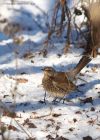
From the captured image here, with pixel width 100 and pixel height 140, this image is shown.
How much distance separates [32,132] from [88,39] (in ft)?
9.05

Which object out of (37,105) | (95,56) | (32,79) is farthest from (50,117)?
(95,56)

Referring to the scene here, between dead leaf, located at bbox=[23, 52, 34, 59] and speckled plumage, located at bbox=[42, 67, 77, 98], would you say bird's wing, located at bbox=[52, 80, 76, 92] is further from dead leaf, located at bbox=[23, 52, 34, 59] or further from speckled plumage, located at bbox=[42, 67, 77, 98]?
dead leaf, located at bbox=[23, 52, 34, 59]

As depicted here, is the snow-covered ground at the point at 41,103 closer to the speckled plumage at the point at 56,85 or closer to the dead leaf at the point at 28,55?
the dead leaf at the point at 28,55

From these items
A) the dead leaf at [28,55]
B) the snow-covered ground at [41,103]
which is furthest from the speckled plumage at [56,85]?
the dead leaf at [28,55]

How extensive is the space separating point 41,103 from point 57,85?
0.93 feet

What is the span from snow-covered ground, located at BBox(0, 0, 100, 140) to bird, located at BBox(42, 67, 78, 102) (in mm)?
135

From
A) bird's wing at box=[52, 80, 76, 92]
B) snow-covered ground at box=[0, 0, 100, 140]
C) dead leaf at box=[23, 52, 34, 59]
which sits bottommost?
dead leaf at box=[23, 52, 34, 59]

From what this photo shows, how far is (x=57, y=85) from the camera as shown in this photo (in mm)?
5766

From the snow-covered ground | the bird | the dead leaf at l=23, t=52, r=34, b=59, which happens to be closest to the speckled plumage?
the bird

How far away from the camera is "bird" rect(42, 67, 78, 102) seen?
575cm

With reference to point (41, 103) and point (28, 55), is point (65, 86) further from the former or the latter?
point (28, 55)

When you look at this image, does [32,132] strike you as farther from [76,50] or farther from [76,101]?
[76,50]

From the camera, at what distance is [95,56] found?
7.55 meters

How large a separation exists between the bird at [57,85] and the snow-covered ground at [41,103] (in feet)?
0.44
